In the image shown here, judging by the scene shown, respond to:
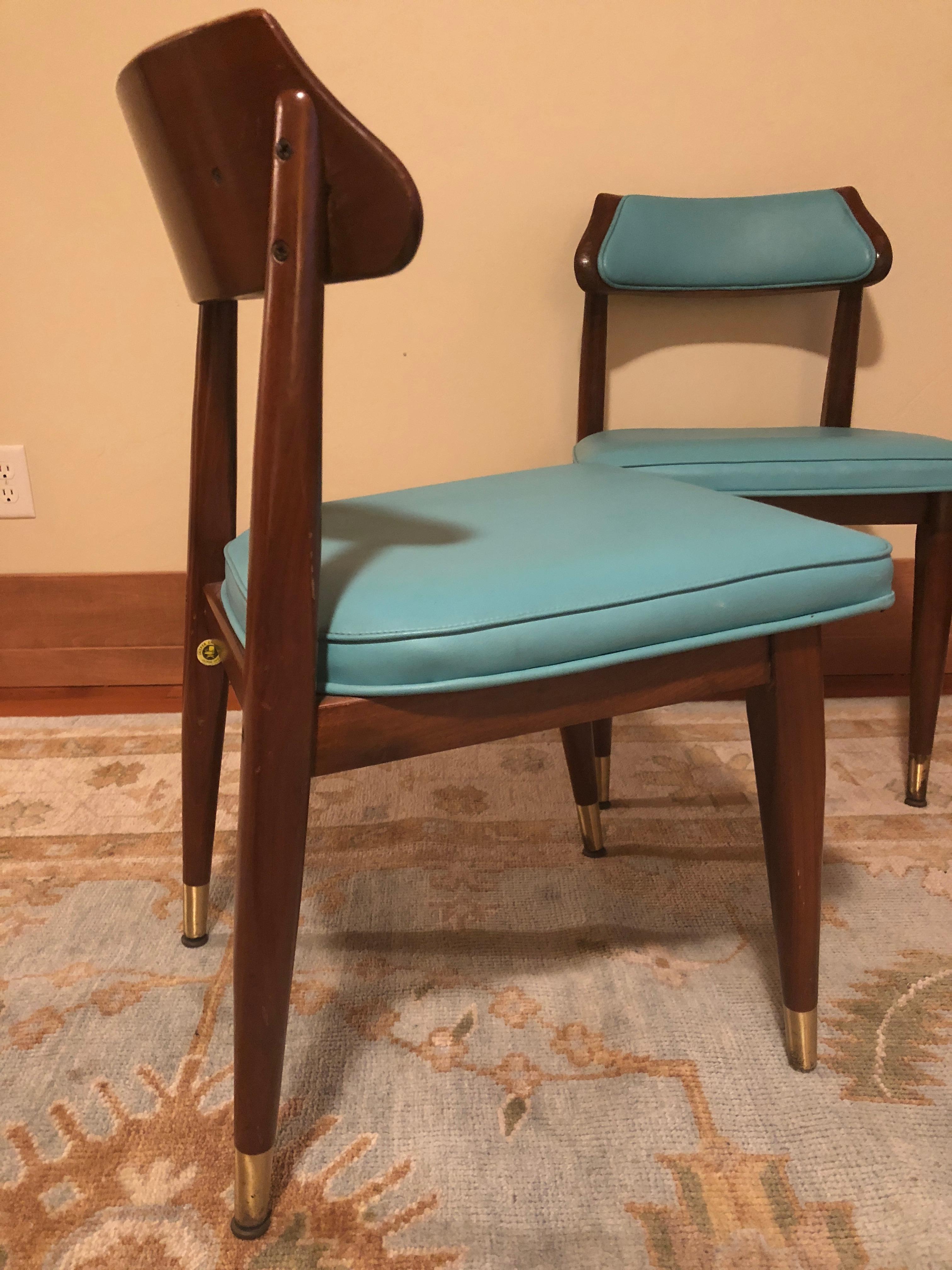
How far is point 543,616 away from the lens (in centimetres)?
47

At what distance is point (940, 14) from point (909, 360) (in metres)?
0.51

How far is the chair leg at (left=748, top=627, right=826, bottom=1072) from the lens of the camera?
1.92 ft

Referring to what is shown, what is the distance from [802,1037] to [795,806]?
0.21 metres

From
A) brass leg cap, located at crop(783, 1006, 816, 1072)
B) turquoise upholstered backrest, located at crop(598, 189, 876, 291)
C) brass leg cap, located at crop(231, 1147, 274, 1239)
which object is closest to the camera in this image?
brass leg cap, located at crop(231, 1147, 274, 1239)

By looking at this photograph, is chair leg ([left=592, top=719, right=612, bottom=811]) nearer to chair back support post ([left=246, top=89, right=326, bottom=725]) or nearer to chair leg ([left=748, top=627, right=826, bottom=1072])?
chair leg ([left=748, top=627, right=826, bottom=1072])

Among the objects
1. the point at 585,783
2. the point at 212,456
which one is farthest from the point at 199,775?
the point at 585,783

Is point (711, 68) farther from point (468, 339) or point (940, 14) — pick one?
point (468, 339)

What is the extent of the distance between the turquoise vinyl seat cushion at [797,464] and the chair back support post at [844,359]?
0.94 ft

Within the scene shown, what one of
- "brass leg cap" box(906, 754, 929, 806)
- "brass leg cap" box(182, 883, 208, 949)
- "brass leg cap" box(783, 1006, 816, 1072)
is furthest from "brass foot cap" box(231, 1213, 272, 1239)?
"brass leg cap" box(906, 754, 929, 806)

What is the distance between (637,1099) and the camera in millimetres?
632

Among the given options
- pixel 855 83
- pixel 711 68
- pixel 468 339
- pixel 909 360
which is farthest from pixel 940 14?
pixel 468 339

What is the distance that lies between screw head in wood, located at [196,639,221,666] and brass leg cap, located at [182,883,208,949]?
25cm

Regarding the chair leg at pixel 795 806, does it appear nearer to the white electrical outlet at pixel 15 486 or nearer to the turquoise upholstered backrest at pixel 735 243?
the turquoise upholstered backrest at pixel 735 243

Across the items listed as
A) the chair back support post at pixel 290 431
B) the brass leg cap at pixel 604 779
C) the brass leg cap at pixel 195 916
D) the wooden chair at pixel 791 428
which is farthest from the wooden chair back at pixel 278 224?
the brass leg cap at pixel 604 779
